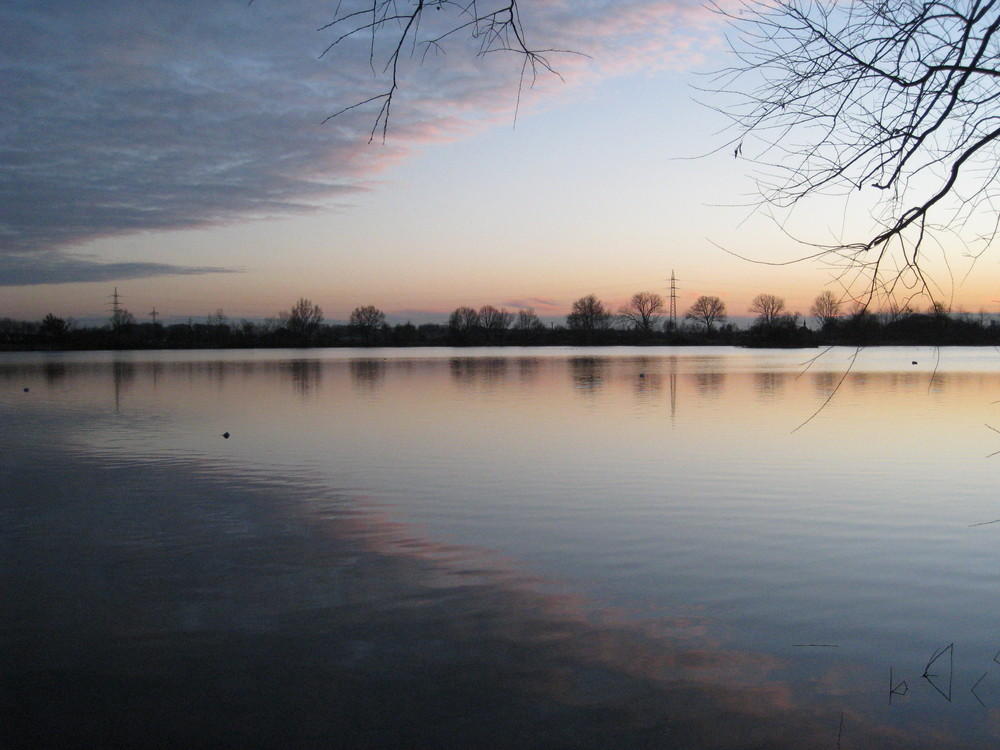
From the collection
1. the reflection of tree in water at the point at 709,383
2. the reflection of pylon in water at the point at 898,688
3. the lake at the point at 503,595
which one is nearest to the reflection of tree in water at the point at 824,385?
the reflection of tree in water at the point at 709,383

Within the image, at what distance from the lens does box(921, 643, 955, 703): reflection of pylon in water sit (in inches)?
219

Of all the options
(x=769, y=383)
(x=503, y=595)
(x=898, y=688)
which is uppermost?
(x=769, y=383)

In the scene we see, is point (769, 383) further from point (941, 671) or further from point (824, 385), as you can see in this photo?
point (941, 671)

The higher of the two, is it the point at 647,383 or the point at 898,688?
the point at 647,383

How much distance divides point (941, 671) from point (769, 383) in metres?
30.8

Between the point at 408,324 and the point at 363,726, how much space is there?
157m

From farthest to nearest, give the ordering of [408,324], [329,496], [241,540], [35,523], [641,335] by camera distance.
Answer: [408,324]
[641,335]
[329,496]
[35,523]
[241,540]

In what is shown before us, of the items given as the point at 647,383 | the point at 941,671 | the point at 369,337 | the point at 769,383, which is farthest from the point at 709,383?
the point at 369,337

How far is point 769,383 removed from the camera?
3522cm

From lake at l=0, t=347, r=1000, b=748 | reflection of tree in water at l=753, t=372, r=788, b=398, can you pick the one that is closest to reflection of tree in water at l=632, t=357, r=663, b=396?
reflection of tree in water at l=753, t=372, r=788, b=398

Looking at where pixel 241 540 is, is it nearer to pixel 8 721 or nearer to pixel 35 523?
pixel 35 523

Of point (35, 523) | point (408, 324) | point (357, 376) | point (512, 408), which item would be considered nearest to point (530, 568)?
point (35, 523)

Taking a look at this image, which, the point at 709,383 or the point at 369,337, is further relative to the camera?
the point at 369,337

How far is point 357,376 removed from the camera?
4434 centimetres
